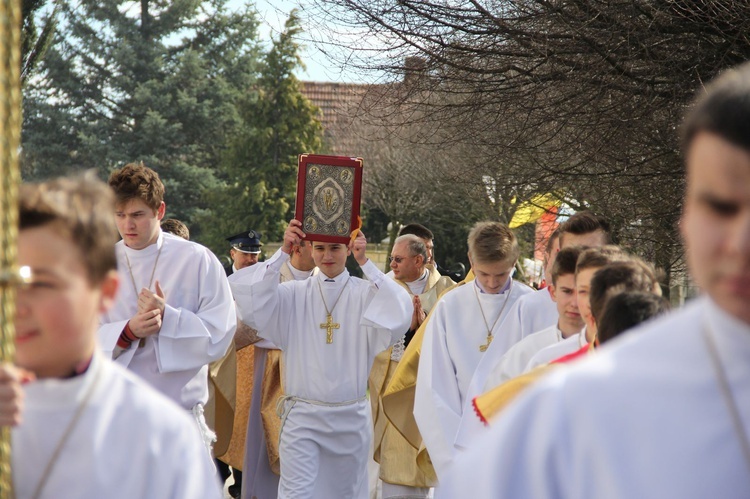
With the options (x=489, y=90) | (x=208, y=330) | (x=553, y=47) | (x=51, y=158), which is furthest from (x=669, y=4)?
(x=51, y=158)

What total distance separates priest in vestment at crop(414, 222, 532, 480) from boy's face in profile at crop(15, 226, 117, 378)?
435 centimetres

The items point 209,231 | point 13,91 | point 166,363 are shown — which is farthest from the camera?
point 209,231

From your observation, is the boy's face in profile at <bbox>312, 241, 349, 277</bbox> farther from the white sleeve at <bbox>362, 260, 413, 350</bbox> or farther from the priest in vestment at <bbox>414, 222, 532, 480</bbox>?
the priest in vestment at <bbox>414, 222, 532, 480</bbox>

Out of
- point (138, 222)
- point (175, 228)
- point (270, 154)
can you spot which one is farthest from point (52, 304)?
point (270, 154)

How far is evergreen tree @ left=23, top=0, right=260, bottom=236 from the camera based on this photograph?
122 feet

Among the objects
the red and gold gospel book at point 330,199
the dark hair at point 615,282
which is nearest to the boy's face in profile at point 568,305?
the dark hair at point 615,282

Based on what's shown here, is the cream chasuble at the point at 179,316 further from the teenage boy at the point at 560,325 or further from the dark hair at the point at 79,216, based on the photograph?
the dark hair at the point at 79,216

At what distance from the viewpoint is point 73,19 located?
38.4m

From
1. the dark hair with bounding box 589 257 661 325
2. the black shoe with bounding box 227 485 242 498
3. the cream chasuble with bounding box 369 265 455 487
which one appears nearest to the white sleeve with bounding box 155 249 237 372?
the cream chasuble with bounding box 369 265 455 487

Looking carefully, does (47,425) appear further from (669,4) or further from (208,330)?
(669,4)

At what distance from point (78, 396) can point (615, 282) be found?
6.60 feet

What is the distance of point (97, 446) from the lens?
2.21 meters

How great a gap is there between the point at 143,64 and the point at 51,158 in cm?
453

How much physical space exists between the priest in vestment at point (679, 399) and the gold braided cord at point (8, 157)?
0.86 m
